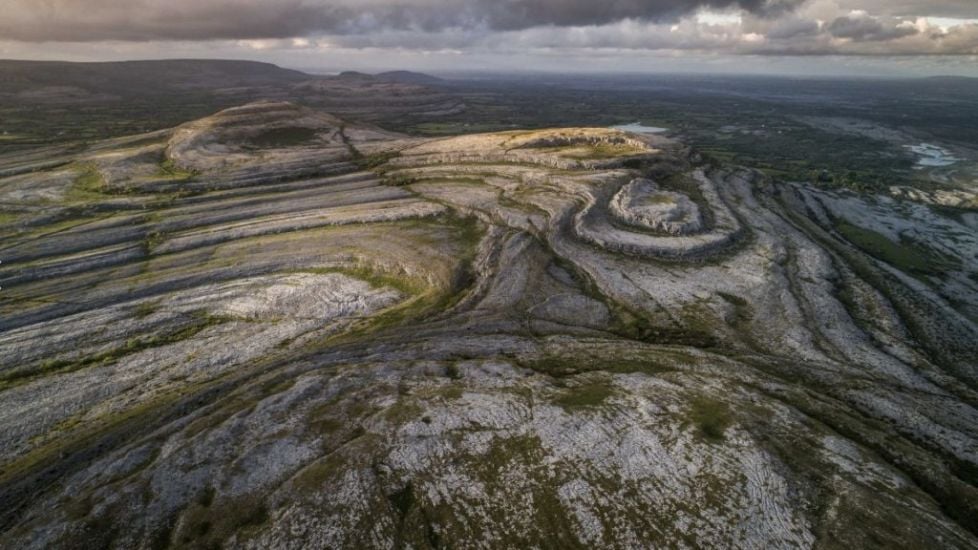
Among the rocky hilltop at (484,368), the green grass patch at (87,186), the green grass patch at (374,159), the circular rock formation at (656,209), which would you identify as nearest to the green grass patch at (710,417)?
the rocky hilltop at (484,368)

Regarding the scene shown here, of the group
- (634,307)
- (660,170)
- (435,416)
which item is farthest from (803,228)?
(435,416)

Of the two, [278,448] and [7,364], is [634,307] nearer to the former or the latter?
[278,448]

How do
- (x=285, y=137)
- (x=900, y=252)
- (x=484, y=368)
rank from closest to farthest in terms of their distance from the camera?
(x=484, y=368) < (x=900, y=252) < (x=285, y=137)

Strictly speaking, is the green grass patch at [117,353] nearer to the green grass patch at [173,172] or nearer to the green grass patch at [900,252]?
the green grass patch at [173,172]

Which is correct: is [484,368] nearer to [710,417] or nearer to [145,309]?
[710,417]

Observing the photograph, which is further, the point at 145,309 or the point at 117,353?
the point at 145,309

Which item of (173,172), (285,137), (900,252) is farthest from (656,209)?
(285,137)

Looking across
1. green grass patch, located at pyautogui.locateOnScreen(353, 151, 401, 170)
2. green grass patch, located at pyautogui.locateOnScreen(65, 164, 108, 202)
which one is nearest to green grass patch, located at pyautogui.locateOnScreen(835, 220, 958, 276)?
green grass patch, located at pyautogui.locateOnScreen(353, 151, 401, 170)

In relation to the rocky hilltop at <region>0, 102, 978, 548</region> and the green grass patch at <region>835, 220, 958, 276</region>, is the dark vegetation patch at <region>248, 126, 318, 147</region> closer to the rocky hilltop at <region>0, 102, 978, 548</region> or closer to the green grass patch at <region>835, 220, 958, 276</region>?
the rocky hilltop at <region>0, 102, 978, 548</region>
